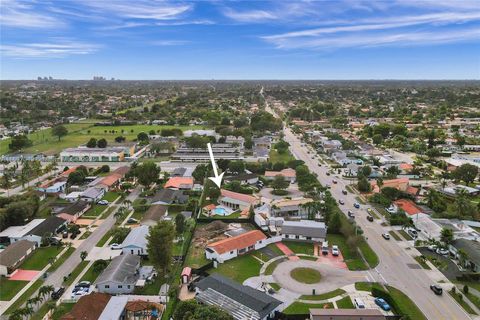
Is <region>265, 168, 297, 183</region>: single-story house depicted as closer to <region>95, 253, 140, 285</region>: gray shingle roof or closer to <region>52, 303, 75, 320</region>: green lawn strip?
<region>95, 253, 140, 285</region>: gray shingle roof

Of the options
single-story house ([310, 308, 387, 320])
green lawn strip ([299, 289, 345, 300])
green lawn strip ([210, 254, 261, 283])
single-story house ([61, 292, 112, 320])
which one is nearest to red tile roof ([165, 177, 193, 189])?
green lawn strip ([210, 254, 261, 283])

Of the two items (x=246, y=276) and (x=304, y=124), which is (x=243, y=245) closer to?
(x=246, y=276)

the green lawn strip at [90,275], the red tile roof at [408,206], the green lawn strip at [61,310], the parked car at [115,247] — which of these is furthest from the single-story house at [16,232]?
the red tile roof at [408,206]

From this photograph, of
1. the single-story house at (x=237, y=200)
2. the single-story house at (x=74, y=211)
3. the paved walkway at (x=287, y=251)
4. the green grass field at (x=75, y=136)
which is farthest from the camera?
the green grass field at (x=75, y=136)

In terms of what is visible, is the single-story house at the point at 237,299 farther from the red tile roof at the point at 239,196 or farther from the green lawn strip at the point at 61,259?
the red tile roof at the point at 239,196

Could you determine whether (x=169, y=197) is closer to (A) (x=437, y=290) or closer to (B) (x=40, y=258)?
(B) (x=40, y=258)
